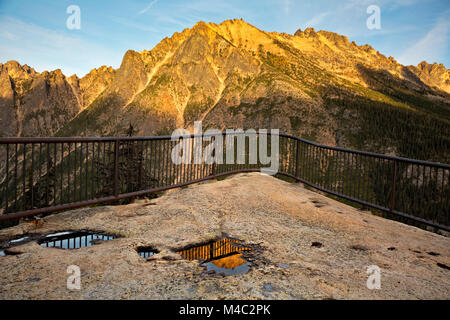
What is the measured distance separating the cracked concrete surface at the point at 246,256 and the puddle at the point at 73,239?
0.18m

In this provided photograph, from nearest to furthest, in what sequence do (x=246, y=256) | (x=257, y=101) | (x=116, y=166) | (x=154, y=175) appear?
(x=246, y=256) → (x=116, y=166) → (x=154, y=175) → (x=257, y=101)

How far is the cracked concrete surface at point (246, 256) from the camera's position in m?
3.30

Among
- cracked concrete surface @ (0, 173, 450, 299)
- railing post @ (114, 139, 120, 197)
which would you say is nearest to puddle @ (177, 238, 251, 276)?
cracked concrete surface @ (0, 173, 450, 299)

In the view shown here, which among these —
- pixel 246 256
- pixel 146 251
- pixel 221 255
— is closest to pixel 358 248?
pixel 246 256

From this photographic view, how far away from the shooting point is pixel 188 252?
14.5 ft

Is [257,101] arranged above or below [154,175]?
above

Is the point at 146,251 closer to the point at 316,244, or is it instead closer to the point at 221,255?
the point at 221,255

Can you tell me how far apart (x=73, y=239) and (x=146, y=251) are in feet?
4.50

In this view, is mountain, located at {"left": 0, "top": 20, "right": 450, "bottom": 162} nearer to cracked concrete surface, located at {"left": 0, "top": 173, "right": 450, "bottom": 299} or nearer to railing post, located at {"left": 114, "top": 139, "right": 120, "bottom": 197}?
cracked concrete surface, located at {"left": 0, "top": 173, "right": 450, "bottom": 299}

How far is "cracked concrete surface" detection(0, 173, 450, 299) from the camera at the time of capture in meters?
3.30

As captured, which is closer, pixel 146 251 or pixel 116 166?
pixel 146 251

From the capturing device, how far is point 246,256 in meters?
4.30

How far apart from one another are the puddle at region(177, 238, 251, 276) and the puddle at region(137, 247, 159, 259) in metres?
0.36
